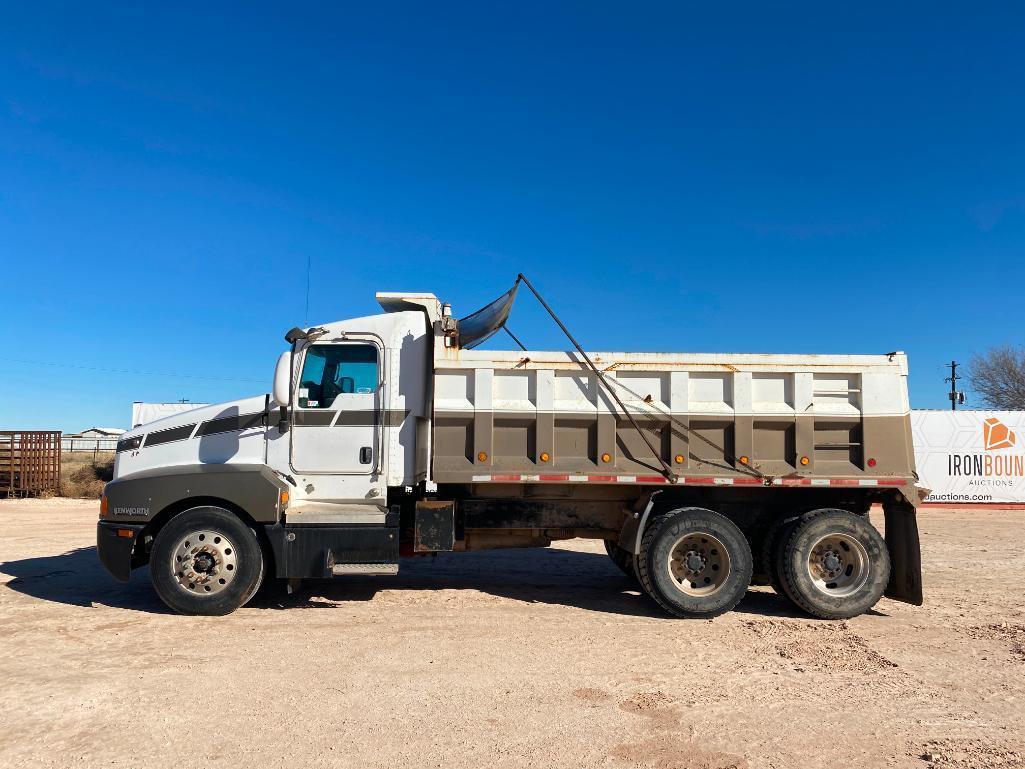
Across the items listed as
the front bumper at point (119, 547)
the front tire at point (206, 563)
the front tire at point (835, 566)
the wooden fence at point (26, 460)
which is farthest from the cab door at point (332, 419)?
the wooden fence at point (26, 460)

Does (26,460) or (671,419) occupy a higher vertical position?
(671,419)

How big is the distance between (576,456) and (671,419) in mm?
1052

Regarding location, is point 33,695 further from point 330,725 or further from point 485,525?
point 485,525

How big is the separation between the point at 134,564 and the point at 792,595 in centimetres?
671

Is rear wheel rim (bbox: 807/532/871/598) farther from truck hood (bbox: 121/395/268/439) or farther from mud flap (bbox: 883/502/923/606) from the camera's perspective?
truck hood (bbox: 121/395/268/439)

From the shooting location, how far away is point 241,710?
13.6ft

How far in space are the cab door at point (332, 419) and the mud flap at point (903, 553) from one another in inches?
216

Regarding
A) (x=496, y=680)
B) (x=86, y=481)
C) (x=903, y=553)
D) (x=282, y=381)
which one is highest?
(x=282, y=381)

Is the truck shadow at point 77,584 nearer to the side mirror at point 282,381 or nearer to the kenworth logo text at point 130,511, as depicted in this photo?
the kenworth logo text at point 130,511

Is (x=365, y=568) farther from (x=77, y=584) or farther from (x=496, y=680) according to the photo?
(x=77, y=584)

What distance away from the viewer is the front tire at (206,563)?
6.27m

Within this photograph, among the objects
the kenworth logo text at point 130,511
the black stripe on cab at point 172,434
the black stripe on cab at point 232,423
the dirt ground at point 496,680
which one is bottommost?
the dirt ground at point 496,680

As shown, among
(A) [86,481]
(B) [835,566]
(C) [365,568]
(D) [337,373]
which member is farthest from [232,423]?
(A) [86,481]

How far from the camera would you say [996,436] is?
17.7 m
